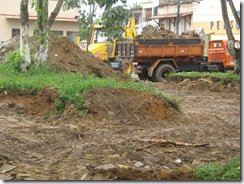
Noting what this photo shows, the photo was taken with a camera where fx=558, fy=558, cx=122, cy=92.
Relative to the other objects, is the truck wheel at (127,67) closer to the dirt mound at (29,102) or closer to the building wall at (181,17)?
the dirt mound at (29,102)

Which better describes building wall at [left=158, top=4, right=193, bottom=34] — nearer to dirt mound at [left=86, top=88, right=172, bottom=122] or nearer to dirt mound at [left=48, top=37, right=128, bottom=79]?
dirt mound at [left=48, top=37, right=128, bottom=79]

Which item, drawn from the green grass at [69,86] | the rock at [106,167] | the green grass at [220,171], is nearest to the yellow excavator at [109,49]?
the green grass at [69,86]

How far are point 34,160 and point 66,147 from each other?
861mm

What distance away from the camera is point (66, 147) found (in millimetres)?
7375

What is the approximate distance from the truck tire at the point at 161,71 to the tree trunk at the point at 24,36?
925cm

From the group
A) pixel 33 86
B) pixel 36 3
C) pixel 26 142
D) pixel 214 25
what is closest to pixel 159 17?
pixel 214 25

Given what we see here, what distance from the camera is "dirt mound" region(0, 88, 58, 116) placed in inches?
409

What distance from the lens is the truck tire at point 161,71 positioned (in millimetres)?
23062

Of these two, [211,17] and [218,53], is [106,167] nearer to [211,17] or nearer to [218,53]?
[218,53]

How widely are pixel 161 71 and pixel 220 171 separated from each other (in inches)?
703

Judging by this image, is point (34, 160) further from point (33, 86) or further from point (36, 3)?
point (36, 3)

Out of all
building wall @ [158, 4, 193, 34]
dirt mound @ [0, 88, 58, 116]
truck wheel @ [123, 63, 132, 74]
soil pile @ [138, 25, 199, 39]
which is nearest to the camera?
dirt mound @ [0, 88, 58, 116]

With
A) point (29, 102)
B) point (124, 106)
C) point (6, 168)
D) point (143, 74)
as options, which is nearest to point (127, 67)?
point (143, 74)

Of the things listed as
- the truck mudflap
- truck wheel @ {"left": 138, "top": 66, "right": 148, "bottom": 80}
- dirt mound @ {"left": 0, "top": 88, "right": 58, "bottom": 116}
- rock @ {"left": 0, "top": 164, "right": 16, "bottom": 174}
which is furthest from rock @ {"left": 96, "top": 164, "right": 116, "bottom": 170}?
the truck mudflap
